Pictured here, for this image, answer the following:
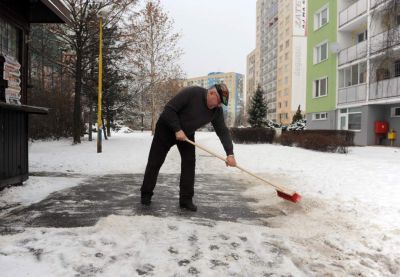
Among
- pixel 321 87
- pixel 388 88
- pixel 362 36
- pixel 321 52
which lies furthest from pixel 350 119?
pixel 321 52

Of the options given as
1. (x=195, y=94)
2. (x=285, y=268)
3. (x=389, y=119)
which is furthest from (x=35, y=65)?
(x=285, y=268)

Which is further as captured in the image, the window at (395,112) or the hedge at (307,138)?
the window at (395,112)

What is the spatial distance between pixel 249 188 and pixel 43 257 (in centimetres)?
447

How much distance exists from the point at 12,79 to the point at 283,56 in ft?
251

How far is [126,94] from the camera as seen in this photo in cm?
2377

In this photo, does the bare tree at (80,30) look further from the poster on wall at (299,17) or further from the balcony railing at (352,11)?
the poster on wall at (299,17)

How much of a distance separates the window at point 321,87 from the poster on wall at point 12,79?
79.3 ft

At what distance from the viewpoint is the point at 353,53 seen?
23.2 metres

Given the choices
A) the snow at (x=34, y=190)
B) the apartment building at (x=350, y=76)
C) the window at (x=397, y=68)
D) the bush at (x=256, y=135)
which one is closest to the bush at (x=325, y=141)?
the bush at (x=256, y=135)

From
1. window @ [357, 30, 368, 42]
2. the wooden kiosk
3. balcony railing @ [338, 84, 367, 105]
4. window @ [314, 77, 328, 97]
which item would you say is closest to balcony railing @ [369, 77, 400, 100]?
balcony railing @ [338, 84, 367, 105]

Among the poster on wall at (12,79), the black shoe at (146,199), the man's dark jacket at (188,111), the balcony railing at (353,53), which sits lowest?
the black shoe at (146,199)

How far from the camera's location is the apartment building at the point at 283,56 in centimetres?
7088

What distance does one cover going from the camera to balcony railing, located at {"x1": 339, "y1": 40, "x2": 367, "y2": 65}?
72.8ft

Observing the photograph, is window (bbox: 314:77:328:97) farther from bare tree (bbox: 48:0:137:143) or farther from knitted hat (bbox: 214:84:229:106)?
knitted hat (bbox: 214:84:229:106)
